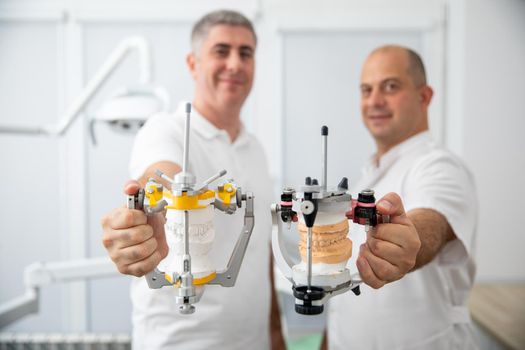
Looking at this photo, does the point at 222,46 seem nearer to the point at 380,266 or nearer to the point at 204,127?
the point at 204,127

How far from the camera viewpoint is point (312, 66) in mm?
2449

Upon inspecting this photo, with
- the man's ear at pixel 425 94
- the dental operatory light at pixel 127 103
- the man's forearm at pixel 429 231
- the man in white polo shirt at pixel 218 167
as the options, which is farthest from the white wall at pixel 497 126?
the dental operatory light at pixel 127 103

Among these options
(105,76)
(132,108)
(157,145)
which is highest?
(105,76)

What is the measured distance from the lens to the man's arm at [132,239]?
0.63 meters

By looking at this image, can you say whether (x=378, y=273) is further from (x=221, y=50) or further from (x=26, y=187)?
(x=26, y=187)

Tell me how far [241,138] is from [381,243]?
33.9 inches

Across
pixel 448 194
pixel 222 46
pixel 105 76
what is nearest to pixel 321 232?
pixel 448 194

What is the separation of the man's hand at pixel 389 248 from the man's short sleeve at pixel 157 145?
49 centimetres

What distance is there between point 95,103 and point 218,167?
152 cm

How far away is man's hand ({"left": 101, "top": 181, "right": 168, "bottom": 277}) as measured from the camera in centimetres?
63

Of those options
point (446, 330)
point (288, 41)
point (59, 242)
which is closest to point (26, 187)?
point (59, 242)

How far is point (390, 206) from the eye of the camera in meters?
0.62

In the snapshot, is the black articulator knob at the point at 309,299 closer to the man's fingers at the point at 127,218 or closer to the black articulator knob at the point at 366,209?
the black articulator knob at the point at 366,209

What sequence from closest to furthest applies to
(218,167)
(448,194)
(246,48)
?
1. (448,194)
2. (218,167)
3. (246,48)
